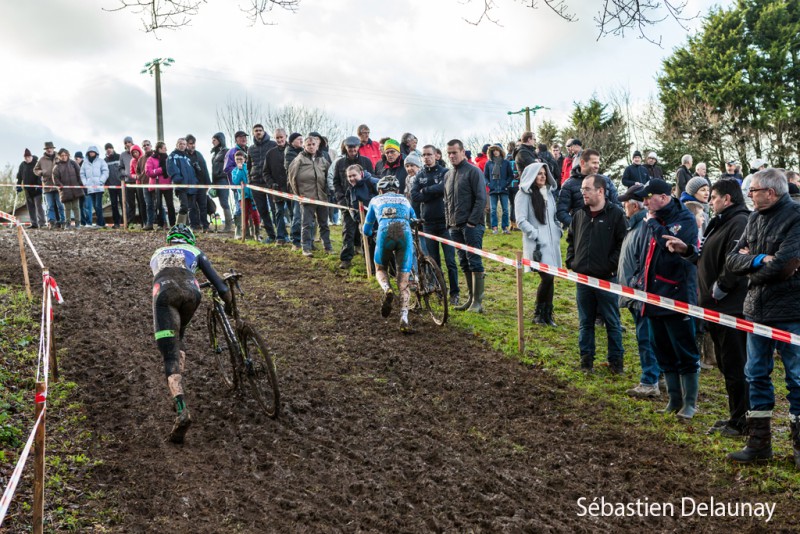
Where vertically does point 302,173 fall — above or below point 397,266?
above

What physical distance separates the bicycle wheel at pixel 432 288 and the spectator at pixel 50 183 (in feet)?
47.8

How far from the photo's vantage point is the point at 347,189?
14.1m

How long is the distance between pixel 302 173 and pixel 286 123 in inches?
1674

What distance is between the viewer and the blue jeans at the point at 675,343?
742 centimetres

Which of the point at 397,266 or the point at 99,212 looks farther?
→ the point at 99,212

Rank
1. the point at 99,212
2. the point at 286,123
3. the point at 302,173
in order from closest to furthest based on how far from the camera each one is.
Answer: the point at 302,173
the point at 99,212
the point at 286,123

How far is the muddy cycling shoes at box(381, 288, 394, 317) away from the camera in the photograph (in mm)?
10539

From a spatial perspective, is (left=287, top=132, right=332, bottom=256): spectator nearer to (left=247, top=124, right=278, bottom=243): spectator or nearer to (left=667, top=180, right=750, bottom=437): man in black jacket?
(left=247, top=124, right=278, bottom=243): spectator

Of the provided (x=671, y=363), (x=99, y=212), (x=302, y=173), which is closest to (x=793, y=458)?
(x=671, y=363)

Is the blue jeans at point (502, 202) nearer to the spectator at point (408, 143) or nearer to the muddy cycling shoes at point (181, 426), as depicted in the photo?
the spectator at point (408, 143)

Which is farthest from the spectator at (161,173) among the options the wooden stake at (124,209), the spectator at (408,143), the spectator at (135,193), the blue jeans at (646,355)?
the blue jeans at (646,355)

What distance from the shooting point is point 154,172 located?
63.1 feet

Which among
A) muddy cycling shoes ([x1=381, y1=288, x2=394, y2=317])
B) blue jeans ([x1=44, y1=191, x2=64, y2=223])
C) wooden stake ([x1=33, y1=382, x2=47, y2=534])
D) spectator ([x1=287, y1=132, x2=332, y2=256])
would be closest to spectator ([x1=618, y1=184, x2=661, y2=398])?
muddy cycling shoes ([x1=381, y1=288, x2=394, y2=317])

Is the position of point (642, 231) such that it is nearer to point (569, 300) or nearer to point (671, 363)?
point (671, 363)
